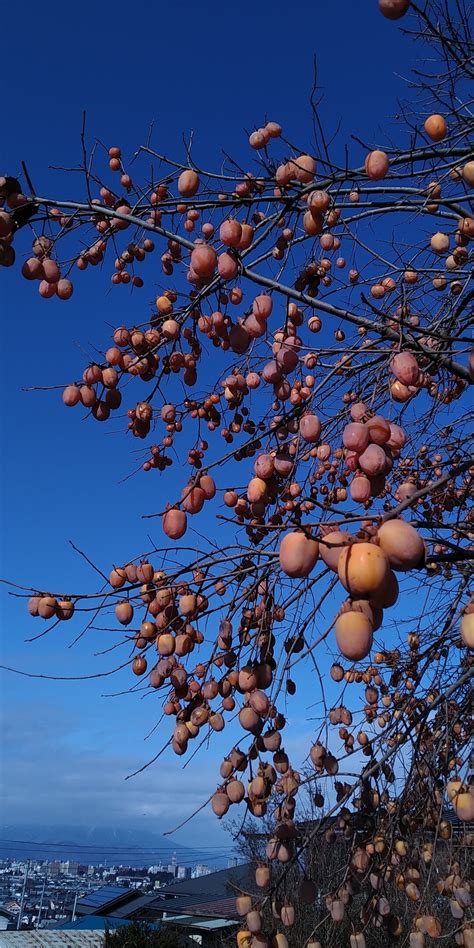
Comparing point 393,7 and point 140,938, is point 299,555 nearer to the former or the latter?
point 393,7

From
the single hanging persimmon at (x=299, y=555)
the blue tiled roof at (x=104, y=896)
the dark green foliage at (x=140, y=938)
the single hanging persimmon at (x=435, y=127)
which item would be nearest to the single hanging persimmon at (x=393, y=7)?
the single hanging persimmon at (x=435, y=127)

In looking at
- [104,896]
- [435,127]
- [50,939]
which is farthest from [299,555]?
[104,896]

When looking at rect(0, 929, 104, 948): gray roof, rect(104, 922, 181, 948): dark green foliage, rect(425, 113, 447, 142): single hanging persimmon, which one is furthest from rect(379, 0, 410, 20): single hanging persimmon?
rect(0, 929, 104, 948): gray roof

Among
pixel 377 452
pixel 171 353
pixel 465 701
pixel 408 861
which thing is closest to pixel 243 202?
pixel 171 353

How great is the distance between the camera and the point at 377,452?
1.44 meters

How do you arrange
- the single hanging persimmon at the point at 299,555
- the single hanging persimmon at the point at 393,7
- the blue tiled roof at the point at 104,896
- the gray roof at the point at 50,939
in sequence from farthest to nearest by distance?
the blue tiled roof at the point at 104,896 < the gray roof at the point at 50,939 < the single hanging persimmon at the point at 393,7 < the single hanging persimmon at the point at 299,555

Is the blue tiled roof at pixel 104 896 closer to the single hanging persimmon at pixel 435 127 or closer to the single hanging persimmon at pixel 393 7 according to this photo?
the single hanging persimmon at pixel 435 127

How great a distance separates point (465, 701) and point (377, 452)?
2361 mm

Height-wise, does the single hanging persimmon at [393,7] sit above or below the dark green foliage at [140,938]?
above

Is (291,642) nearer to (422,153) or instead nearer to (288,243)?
(288,243)

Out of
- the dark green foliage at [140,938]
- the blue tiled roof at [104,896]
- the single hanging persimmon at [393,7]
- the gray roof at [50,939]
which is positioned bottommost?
the blue tiled roof at [104,896]

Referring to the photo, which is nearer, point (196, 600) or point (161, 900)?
point (196, 600)

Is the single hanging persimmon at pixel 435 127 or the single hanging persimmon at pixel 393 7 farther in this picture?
the single hanging persimmon at pixel 435 127

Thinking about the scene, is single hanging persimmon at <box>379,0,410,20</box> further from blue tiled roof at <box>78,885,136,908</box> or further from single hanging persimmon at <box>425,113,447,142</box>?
blue tiled roof at <box>78,885,136,908</box>
